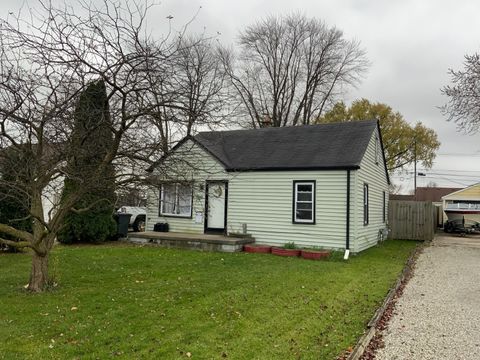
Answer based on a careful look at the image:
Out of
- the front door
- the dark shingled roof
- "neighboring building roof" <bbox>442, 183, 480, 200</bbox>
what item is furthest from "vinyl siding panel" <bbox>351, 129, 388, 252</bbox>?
"neighboring building roof" <bbox>442, 183, 480, 200</bbox>

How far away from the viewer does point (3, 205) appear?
12.2 metres

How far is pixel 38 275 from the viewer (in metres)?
7.11

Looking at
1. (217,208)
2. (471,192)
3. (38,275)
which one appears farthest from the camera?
(471,192)

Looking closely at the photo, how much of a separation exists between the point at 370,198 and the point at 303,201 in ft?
11.4

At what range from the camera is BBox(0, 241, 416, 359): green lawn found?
462cm

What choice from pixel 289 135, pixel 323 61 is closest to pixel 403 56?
pixel 289 135

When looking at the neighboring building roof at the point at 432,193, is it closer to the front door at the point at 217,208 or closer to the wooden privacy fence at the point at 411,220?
the wooden privacy fence at the point at 411,220

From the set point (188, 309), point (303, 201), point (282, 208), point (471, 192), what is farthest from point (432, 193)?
point (188, 309)

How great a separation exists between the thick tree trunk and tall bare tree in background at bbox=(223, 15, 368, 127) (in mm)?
30039

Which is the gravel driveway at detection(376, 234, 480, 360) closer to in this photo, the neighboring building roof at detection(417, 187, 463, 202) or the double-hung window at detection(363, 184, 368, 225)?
the double-hung window at detection(363, 184, 368, 225)

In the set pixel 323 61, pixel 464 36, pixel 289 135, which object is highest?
pixel 323 61

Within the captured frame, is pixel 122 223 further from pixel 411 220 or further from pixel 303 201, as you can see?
pixel 411 220

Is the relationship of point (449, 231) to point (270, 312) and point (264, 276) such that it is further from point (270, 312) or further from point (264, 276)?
point (270, 312)

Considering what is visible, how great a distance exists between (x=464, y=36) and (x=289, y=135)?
759 centimetres
